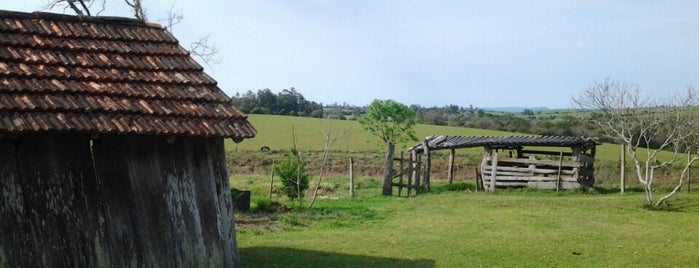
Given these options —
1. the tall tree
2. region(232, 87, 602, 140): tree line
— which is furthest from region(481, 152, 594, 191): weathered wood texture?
region(232, 87, 602, 140): tree line

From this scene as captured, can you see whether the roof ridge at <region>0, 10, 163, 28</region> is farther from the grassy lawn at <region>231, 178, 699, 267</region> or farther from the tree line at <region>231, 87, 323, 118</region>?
the tree line at <region>231, 87, 323, 118</region>

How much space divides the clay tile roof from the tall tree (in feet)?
99.9

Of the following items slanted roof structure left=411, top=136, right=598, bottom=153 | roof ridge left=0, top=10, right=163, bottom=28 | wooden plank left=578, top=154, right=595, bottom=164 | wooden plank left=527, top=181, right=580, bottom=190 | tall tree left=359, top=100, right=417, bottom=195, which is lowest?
wooden plank left=527, top=181, right=580, bottom=190

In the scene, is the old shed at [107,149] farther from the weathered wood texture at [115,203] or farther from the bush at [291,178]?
the bush at [291,178]

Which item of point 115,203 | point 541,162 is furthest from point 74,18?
point 541,162

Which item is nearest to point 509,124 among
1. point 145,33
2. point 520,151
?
point 520,151

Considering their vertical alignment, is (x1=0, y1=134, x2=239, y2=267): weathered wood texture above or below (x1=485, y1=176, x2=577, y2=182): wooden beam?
above

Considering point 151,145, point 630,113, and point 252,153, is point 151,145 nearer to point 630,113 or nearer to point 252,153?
point 630,113

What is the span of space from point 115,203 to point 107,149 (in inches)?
24.7

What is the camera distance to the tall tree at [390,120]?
1574 inches

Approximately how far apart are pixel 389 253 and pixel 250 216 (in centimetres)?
698

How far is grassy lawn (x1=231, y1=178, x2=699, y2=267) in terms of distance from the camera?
12492mm

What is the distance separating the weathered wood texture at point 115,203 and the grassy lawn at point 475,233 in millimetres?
3018

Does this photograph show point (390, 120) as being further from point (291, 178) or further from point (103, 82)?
point (103, 82)
